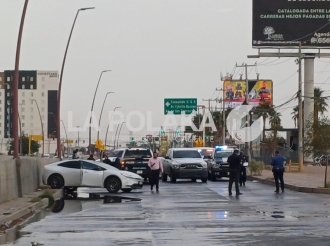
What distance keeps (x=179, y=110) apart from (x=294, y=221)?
164ft

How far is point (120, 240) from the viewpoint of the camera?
14.1 m

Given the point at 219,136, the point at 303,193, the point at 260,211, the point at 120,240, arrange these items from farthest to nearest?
the point at 219,136 → the point at 303,193 → the point at 260,211 → the point at 120,240

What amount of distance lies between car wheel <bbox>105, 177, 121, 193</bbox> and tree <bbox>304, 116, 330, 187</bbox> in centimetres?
881

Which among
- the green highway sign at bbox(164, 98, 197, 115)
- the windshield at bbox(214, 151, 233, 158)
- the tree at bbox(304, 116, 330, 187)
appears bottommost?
the windshield at bbox(214, 151, 233, 158)

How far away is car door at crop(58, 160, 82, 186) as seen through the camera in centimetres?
3188

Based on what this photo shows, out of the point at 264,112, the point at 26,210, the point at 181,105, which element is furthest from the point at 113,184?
the point at 264,112

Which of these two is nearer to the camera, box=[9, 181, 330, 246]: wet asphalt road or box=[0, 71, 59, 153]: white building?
box=[9, 181, 330, 246]: wet asphalt road

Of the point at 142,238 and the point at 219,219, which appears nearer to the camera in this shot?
the point at 142,238

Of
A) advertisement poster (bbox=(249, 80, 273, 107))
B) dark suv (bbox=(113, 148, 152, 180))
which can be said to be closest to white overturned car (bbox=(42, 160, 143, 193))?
dark suv (bbox=(113, 148, 152, 180))

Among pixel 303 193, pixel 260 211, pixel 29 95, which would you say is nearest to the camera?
pixel 260 211

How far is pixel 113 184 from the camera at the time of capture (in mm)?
31438

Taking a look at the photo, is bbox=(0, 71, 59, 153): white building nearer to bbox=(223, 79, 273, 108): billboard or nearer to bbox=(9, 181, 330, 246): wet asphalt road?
bbox=(223, 79, 273, 108): billboard

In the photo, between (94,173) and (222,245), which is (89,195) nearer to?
(94,173)

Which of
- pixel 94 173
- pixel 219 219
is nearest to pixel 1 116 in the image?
pixel 94 173
